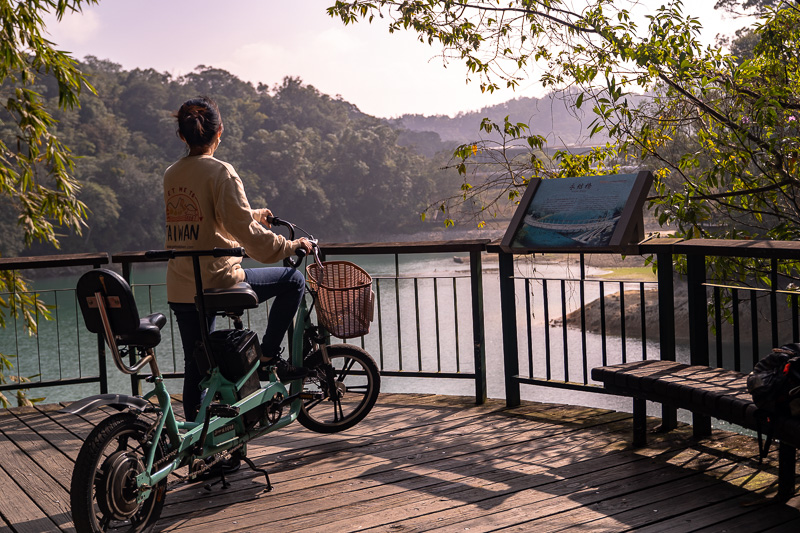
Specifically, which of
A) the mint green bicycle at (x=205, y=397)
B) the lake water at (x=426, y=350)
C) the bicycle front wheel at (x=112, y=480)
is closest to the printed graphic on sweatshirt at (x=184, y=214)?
the mint green bicycle at (x=205, y=397)

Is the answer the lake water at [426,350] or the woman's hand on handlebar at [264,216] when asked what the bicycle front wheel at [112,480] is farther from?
the lake water at [426,350]

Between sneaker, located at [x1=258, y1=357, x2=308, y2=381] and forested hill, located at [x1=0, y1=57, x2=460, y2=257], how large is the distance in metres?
41.0

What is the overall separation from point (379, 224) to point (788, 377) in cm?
5241

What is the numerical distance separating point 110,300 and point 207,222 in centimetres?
49

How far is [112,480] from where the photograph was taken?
2.13 metres

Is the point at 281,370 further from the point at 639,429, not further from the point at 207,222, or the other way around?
the point at 639,429

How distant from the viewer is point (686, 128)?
5992mm

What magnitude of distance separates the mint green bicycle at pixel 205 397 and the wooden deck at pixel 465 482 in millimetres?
148

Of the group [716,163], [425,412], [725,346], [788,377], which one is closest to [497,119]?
[716,163]

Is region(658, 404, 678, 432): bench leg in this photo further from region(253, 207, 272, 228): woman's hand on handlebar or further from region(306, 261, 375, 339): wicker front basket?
region(253, 207, 272, 228): woman's hand on handlebar

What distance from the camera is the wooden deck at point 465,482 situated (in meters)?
2.37

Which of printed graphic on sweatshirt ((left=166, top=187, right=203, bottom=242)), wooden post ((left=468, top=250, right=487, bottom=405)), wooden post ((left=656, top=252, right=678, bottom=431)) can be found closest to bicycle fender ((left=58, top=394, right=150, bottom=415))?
printed graphic on sweatshirt ((left=166, top=187, right=203, bottom=242))

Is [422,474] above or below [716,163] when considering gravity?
below

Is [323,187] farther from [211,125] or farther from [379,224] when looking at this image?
[211,125]
